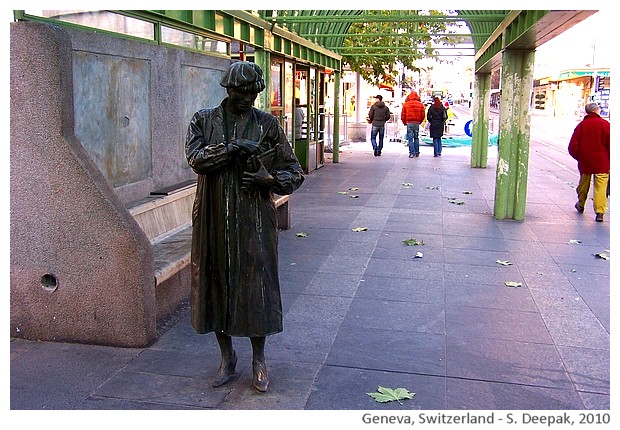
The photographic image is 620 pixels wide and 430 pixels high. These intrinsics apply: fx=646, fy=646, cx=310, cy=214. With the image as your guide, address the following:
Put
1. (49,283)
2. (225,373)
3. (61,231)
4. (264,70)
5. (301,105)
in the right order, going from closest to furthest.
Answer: (225,373) < (61,231) < (49,283) < (264,70) < (301,105)

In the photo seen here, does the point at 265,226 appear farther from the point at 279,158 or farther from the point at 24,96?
the point at 24,96

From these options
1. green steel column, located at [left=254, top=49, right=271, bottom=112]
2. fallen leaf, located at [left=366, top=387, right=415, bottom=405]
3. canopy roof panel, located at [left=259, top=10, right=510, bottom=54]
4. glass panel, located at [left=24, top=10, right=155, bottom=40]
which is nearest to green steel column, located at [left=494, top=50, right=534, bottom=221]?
canopy roof panel, located at [left=259, top=10, right=510, bottom=54]

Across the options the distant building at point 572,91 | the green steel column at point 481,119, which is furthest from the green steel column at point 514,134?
the distant building at point 572,91

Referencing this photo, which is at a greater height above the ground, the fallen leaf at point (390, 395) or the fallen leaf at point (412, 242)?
the fallen leaf at point (412, 242)

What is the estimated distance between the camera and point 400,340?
4.87 meters

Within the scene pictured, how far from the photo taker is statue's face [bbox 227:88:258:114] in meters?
3.79

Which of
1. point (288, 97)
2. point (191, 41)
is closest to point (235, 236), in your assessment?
A: point (191, 41)

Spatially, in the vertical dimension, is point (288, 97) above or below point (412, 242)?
above

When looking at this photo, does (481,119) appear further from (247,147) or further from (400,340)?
(247,147)

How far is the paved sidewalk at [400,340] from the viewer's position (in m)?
3.93

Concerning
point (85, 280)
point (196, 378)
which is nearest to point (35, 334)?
point (85, 280)

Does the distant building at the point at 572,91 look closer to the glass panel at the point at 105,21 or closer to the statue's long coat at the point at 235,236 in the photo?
the glass panel at the point at 105,21

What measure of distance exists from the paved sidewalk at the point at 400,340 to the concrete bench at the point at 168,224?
→ 0.49m

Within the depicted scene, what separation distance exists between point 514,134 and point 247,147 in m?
6.93
